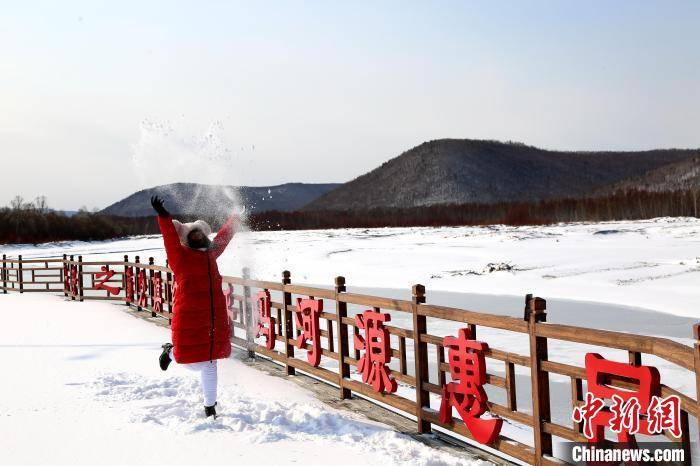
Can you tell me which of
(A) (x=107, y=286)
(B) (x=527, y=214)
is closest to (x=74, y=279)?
(A) (x=107, y=286)

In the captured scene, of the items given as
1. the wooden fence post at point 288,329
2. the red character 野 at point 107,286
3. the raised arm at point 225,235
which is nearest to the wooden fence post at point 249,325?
the wooden fence post at point 288,329

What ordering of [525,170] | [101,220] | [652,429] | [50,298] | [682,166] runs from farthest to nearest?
1. [525,170]
2. [682,166]
3. [101,220]
4. [50,298]
5. [652,429]

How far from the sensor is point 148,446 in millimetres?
5078

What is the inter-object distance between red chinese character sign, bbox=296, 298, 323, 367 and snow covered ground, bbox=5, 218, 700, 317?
746 cm

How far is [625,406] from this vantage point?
3.50m

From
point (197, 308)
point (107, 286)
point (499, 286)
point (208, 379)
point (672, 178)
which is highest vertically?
point (672, 178)

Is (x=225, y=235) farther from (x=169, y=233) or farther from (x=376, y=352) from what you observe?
(x=376, y=352)

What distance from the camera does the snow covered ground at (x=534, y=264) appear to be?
19.7 m

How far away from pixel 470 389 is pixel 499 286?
17.5 metres

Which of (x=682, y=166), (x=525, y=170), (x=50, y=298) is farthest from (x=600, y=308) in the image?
(x=525, y=170)

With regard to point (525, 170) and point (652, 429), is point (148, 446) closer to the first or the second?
point (652, 429)

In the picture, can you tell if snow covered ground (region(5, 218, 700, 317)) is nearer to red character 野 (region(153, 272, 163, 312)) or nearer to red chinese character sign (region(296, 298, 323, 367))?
red character 野 (region(153, 272, 163, 312))

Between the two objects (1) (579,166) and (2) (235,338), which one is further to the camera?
(1) (579,166)

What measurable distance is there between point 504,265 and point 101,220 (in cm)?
7450
